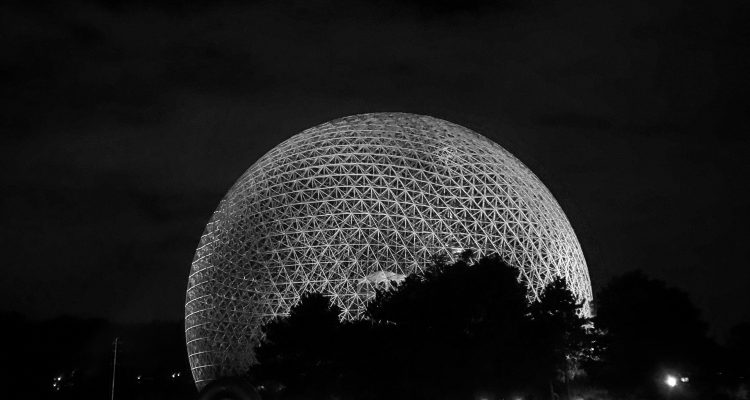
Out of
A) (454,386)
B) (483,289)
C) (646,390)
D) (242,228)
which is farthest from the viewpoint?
(242,228)

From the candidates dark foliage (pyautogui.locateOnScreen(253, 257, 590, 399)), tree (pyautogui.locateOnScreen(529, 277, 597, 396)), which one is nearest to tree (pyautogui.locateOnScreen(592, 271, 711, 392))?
tree (pyautogui.locateOnScreen(529, 277, 597, 396))

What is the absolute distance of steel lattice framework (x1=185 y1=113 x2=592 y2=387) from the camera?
32.9m

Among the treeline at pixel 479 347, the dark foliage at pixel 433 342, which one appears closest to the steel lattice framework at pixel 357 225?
the treeline at pixel 479 347

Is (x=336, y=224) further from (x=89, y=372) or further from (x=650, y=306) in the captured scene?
(x=89, y=372)

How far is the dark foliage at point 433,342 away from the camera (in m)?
25.4

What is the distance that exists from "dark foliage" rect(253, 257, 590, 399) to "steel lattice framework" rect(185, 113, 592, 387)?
3.62m

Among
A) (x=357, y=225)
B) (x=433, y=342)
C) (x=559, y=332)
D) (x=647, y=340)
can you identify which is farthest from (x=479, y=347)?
(x=647, y=340)

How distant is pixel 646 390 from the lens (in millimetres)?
32094

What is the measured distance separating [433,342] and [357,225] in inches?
351

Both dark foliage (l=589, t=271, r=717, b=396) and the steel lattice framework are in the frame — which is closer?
dark foliage (l=589, t=271, r=717, b=396)

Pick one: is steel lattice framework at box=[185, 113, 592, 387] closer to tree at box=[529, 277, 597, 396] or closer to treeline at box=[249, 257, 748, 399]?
treeline at box=[249, 257, 748, 399]

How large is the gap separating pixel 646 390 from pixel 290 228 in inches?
698

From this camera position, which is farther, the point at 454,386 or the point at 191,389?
the point at 191,389

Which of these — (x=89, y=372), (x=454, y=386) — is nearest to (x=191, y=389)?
(x=89, y=372)
